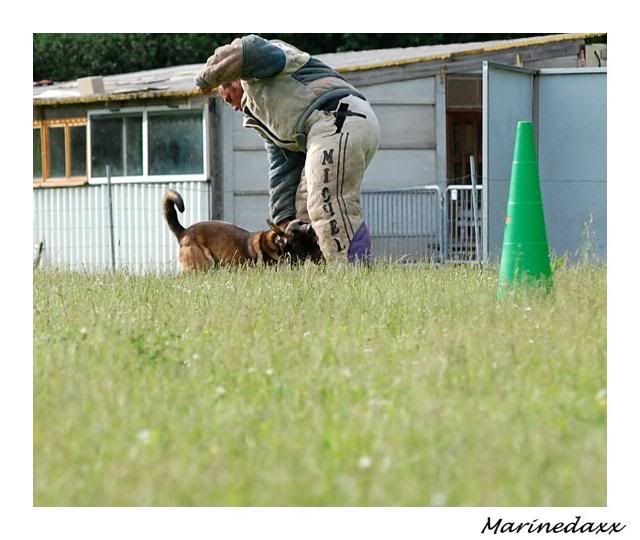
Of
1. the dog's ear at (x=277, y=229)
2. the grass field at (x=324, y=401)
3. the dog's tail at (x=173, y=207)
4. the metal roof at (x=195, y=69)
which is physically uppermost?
the metal roof at (x=195, y=69)

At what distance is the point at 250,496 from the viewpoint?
4586 millimetres

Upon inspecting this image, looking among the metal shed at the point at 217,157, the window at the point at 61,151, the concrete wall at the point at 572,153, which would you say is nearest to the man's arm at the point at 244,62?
the concrete wall at the point at 572,153

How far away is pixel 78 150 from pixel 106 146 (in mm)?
734

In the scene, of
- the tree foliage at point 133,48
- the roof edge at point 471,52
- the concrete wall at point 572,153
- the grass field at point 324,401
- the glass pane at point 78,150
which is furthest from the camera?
the tree foliage at point 133,48

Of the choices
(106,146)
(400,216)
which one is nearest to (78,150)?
(106,146)

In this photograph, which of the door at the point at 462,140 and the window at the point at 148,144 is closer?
the window at the point at 148,144

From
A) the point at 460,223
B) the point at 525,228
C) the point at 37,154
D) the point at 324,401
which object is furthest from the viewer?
the point at 37,154

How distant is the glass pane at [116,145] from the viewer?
20.8 m

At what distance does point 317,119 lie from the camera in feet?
36.3

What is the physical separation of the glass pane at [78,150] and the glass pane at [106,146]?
0.96 feet

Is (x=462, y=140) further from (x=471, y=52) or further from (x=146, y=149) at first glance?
(x=146, y=149)

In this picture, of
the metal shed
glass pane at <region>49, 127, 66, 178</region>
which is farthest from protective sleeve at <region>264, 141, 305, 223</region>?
glass pane at <region>49, 127, 66, 178</region>

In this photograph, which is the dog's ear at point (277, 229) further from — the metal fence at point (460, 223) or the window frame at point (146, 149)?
the window frame at point (146, 149)

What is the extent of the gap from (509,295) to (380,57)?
43.8 feet
